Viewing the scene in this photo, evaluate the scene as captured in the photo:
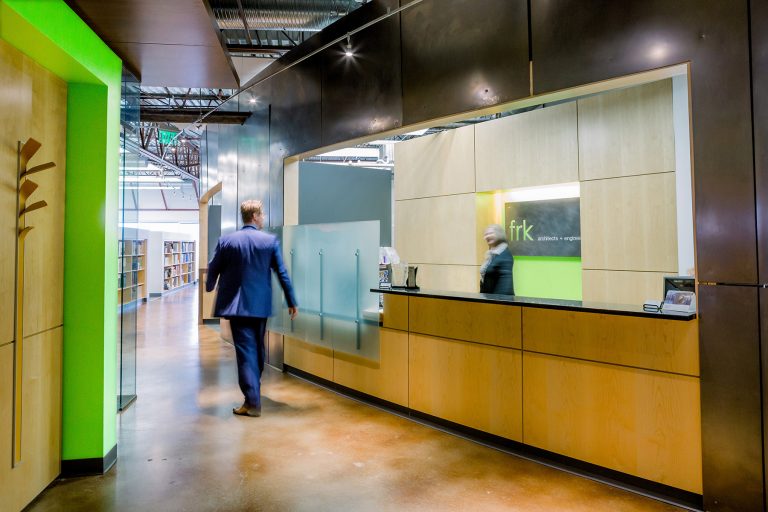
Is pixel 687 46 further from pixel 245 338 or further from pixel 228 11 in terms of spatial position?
pixel 228 11

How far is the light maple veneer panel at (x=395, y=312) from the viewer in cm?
406

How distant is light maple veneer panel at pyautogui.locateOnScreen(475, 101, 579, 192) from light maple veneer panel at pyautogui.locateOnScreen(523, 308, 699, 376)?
2335 mm

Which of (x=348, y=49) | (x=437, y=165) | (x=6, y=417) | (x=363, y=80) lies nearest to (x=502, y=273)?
(x=437, y=165)

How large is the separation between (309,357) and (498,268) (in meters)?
2.26

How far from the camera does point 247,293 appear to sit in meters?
4.00

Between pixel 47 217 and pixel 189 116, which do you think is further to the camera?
pixel 189 116

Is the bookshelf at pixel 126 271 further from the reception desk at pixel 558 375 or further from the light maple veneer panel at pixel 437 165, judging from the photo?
the light maple veneer panel at pixel 437 165

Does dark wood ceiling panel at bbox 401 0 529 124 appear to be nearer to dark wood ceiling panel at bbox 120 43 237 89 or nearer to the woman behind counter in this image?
the woman behind counter

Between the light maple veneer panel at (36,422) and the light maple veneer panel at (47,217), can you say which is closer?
the light maple veneer panel at (36,422)

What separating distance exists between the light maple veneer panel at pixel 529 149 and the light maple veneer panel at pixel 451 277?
40.2 inches

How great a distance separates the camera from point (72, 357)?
9.65ft

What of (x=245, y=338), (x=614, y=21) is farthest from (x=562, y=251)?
(x=245, y=338)

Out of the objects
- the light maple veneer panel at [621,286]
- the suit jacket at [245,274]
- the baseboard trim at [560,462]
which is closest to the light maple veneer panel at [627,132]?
the light maple veneer panel at [621,286]

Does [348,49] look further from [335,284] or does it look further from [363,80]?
[335,284]
